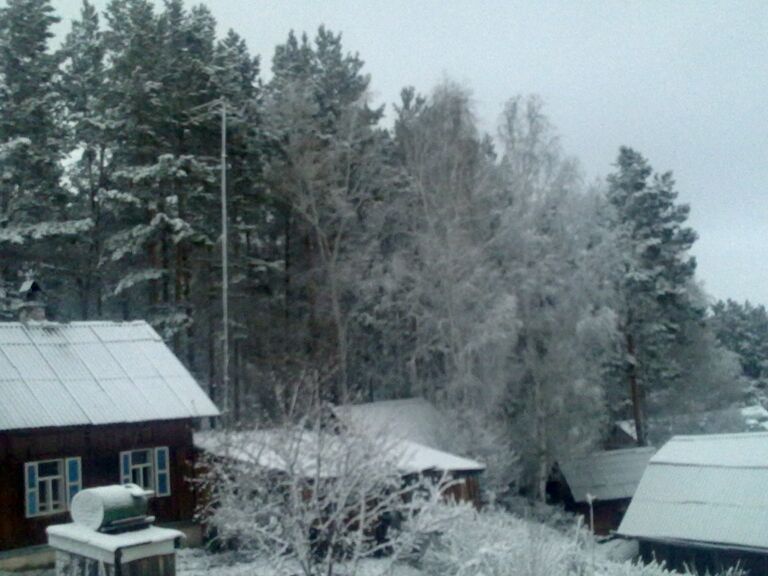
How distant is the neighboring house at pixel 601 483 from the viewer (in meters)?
32.1

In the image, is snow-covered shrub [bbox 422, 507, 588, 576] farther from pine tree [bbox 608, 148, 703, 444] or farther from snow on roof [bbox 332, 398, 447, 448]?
pine tree [bbox 608, 148, 703, 444]

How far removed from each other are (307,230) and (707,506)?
16.2 m

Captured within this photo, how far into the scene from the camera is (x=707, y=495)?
2384 centimetres

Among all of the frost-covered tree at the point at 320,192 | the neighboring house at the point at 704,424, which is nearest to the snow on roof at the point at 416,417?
the frost-covered tree at the point at 320,192

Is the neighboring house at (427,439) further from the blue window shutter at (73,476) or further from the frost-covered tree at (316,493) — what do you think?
the blue window shutter at (73,476)

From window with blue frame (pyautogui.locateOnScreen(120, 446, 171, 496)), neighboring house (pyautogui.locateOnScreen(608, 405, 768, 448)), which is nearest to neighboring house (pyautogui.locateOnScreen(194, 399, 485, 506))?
window with blue frame (pyautogui.locateOnScreen(120, 446, 171, 496))

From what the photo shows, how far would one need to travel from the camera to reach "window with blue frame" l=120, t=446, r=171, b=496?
19.5 metres

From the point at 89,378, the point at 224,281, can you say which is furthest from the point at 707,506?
the point at 89,378

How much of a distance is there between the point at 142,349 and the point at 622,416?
93.4 ft

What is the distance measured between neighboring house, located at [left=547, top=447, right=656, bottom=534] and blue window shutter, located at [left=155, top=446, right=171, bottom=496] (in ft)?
53.6

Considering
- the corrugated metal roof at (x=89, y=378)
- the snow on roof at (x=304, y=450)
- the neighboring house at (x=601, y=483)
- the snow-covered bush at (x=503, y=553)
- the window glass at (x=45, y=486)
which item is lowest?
the neighboring house at (x=601, y=483)

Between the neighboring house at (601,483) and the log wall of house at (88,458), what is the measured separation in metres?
16.0

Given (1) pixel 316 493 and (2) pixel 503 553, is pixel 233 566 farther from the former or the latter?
(1) pixel 316 493

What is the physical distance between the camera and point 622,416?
4319 centimetres
